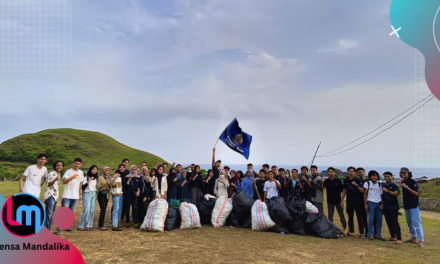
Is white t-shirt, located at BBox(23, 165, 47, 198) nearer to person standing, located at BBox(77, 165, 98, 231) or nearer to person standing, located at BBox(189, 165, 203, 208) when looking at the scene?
person standing, located at BBox(77, 165, 98, 231)

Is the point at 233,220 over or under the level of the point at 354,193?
under

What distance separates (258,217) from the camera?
22.7ft

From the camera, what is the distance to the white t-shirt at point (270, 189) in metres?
7.57

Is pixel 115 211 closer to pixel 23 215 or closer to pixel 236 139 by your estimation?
Result: pixel 23 215

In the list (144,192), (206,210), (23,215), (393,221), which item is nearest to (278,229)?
(206,210)

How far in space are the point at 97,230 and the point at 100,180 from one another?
1.20m

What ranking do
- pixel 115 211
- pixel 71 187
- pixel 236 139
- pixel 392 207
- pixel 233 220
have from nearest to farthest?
pixel 71 187 < pixel 392 207 < pixel 115 211 < pixel 233 220 < pixel 236 139

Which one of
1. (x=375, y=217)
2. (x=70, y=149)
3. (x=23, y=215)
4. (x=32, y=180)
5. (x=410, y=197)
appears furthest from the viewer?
(x=70, y=149)

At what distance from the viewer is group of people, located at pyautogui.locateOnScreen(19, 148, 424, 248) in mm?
6215

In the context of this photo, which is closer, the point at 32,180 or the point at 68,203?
the point at 32,180

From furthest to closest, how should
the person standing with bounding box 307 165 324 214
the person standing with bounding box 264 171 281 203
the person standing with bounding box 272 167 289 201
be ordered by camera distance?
the person standing with bounding box 272 167 289 201
the person standing with bounding box 264 171 281 203
the person standing with bounding box 307 165 324 214

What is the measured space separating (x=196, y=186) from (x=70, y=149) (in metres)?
52.5

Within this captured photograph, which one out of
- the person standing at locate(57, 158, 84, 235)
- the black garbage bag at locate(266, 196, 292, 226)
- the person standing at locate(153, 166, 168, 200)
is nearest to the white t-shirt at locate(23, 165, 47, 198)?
the person standing at locate(57, 158, 84, 235)

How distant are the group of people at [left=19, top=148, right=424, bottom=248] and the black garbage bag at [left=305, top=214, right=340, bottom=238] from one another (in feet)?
1.61
